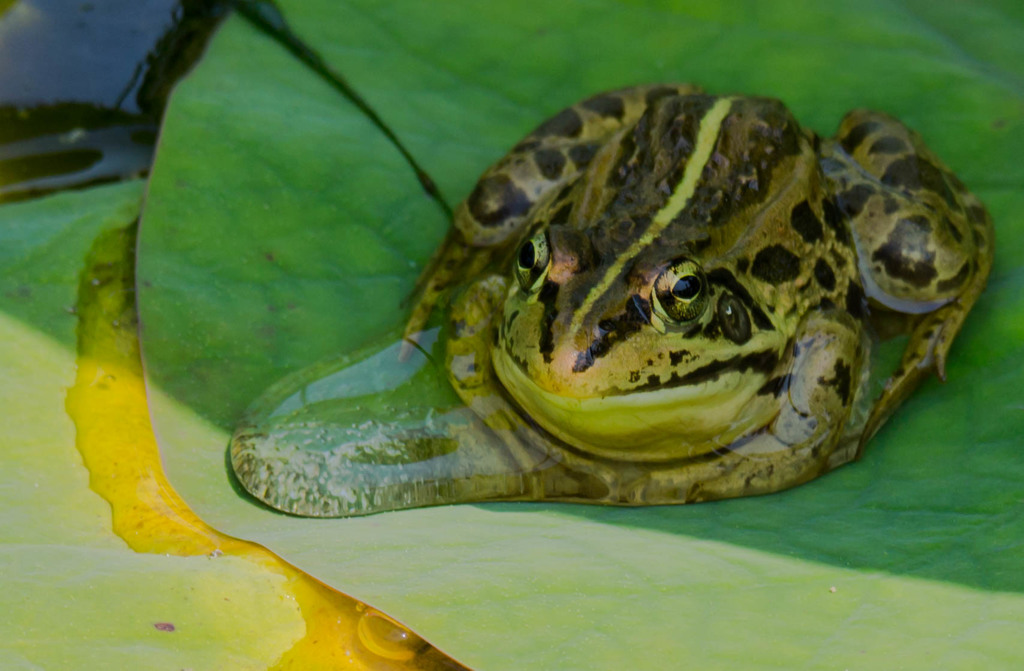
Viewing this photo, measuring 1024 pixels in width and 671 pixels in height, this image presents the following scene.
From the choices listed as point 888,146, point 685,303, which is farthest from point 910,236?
point 685,303

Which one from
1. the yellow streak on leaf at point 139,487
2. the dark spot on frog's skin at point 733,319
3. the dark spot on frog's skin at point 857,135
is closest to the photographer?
the yellow streak on leaf at point 139,487

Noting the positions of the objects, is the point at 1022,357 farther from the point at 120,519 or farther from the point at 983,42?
the point at 120,519

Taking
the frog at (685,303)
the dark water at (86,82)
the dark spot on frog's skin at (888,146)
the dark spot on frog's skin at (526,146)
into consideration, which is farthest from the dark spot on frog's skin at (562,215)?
the dark water at (86,82)

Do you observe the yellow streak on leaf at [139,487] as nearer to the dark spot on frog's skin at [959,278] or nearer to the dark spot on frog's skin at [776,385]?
the dark spot on frog's skin at [776,385]

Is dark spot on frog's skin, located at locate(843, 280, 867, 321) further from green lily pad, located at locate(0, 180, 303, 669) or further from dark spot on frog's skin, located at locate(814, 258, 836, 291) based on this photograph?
green lily pad, located at locate(0, 180, 303, 669)

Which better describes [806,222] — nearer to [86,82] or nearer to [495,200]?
[495,200]

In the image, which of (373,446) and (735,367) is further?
(735,367)

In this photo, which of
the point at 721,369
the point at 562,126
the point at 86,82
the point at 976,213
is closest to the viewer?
the point at 721,369
